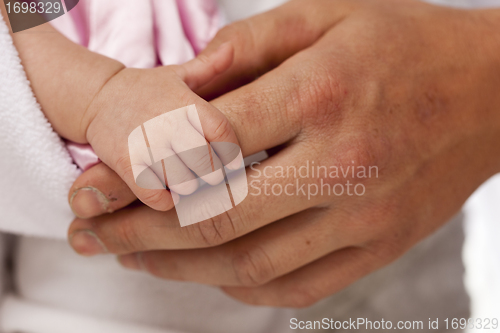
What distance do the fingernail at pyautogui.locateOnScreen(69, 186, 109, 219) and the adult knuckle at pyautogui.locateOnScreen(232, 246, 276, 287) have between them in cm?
21

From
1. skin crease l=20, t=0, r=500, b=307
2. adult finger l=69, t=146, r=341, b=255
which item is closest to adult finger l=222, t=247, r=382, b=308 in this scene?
skin crease l=20, t=0, r=500, b=307

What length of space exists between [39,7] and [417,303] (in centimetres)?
98

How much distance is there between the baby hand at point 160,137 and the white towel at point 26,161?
0.09 m

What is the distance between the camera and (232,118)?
511mm

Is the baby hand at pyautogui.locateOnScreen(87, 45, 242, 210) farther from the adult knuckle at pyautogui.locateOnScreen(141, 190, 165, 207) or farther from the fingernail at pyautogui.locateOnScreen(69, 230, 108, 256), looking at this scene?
the fingernail at pyautogui.locateOnScreen(69, 230, 108, 256)

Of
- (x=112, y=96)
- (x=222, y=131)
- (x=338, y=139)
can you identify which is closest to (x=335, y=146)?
(x=338, y=139)

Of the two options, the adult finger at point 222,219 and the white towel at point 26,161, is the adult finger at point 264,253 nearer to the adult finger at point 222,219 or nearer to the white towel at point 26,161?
the adult finger at point 222,219

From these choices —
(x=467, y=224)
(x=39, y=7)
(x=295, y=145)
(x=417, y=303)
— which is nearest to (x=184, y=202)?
(x=295, y=145)

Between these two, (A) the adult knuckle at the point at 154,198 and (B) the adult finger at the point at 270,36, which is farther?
(B) the adult finger at the point at 270,36

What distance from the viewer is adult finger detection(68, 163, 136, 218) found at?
0.52 meters

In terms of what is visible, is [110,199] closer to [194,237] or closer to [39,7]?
[194,237]

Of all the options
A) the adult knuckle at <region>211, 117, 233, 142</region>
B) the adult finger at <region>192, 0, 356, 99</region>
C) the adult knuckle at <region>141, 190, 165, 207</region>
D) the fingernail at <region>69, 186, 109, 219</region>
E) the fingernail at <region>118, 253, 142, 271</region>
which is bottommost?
the fingernail at <region>118, 253, 142, 271</region>

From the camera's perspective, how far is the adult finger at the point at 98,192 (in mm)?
520

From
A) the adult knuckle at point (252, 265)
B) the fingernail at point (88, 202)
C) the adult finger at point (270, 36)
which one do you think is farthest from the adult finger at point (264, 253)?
the adult finger at point (270, 36)
